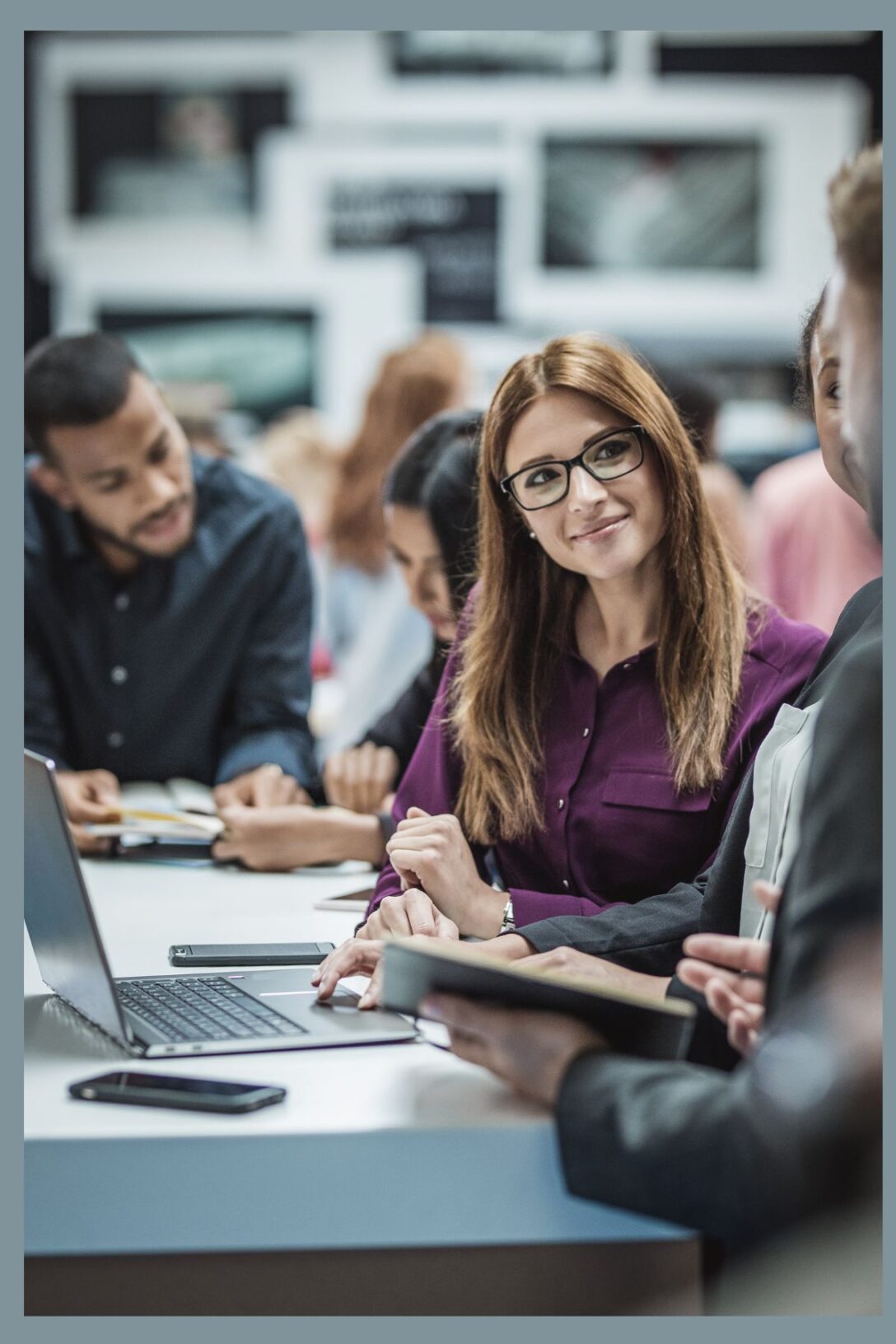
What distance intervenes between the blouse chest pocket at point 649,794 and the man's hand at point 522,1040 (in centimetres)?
56

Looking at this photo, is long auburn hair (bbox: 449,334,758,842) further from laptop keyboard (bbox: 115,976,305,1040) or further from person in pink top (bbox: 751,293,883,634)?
person in pink top (bbox: 751,293,883,634)

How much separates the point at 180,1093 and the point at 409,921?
46 cm

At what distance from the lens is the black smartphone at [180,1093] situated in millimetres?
1254

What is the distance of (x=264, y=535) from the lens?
290 centimetres

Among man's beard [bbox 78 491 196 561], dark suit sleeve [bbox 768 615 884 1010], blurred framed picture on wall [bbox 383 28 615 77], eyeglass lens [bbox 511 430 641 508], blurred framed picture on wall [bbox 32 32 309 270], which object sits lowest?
dark suit sleeve [bbox 768 615 884 1010]

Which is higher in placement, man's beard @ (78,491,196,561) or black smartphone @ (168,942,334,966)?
man's beard @ (78,491,196,561)

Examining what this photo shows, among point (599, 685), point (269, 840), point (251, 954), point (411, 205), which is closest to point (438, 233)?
point (411, 205)

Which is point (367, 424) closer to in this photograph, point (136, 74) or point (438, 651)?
point (438, 651)

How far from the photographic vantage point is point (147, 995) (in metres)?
1.59

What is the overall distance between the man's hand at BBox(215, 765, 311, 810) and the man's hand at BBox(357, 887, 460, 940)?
0.84 metres

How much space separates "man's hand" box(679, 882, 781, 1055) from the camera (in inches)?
49.0

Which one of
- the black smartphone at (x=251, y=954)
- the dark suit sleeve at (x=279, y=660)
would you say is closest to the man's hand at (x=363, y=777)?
the dark suit sleeve at (x=279, y=660)

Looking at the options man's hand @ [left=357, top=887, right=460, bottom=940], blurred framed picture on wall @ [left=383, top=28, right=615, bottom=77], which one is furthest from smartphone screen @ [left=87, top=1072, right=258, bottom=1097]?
blurred framed picture on wall @ [left=383, top=28, right=615, bottom=77]

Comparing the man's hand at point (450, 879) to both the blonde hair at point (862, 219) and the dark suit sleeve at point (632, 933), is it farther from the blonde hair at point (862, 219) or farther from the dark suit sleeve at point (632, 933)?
the blonde hair at point (862, 219)
